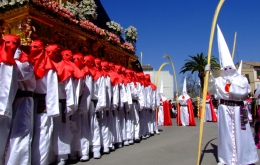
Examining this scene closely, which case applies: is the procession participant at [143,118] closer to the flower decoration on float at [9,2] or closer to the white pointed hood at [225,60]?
the white pointed hood at [225,60]

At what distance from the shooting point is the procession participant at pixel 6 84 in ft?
12.4

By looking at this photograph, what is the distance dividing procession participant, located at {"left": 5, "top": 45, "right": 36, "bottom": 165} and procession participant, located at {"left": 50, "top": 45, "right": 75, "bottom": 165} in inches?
28.9

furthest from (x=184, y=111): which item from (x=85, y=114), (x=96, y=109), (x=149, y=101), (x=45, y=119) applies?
(x=45, y=119)

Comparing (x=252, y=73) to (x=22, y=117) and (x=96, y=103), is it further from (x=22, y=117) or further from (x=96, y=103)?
(x=22, y=117)

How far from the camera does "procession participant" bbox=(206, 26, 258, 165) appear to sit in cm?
530

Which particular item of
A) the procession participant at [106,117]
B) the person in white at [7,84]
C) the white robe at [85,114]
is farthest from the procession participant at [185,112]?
the person in white at [7,84]

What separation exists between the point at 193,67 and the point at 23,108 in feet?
99.9

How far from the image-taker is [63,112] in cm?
512

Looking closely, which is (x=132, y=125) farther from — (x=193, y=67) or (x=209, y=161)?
(x=193, y=67)

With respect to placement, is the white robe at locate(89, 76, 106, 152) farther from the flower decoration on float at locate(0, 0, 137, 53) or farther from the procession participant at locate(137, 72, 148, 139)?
the procession participant at locate(137, 72, 148, 139)

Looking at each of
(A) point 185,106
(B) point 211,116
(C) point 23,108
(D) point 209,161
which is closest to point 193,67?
(B) point 211,116

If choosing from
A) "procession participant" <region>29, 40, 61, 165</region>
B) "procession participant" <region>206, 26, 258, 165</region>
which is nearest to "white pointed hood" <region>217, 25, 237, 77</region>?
"procession participant" <region>206, 26, 258, 165</region>

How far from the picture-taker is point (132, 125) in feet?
26.5

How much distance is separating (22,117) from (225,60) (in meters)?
4.12
